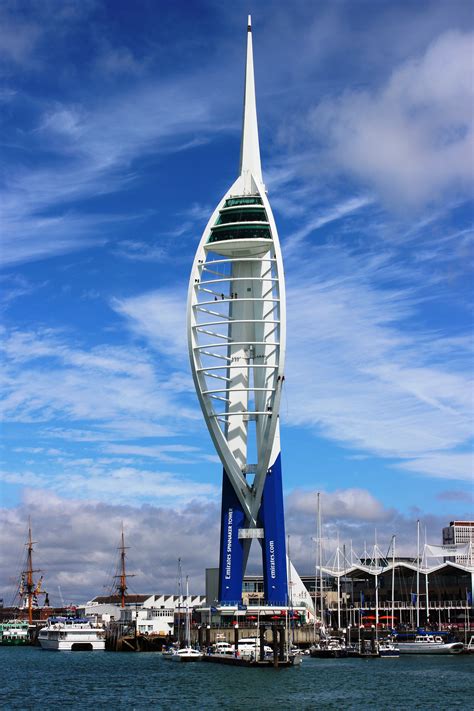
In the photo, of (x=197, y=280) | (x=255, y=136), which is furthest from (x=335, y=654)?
(x=255, y=136)

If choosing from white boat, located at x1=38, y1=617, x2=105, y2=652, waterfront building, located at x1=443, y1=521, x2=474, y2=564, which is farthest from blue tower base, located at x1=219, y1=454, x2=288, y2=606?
waterfront building, located at x1=443, y1=521, x2=474, y2=564

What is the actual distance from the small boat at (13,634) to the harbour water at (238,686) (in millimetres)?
68768

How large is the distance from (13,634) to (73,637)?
1469 inches

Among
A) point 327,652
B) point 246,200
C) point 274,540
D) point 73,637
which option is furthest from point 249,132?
point 73,637

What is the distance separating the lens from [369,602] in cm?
14850

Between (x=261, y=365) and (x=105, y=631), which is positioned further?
(x=105, y=631)

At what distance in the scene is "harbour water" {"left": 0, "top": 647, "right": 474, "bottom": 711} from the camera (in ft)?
172

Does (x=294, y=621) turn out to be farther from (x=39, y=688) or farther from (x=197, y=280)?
(x=39, y=688)

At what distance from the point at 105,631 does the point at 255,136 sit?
186 feet

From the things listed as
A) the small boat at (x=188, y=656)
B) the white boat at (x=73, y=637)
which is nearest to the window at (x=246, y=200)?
the small boat at (x=188, y=656)

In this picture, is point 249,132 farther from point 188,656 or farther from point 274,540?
point 188,656

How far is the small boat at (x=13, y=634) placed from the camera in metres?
150

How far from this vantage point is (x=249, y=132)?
10588 centimetres

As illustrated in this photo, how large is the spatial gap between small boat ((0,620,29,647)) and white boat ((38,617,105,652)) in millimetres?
22921
